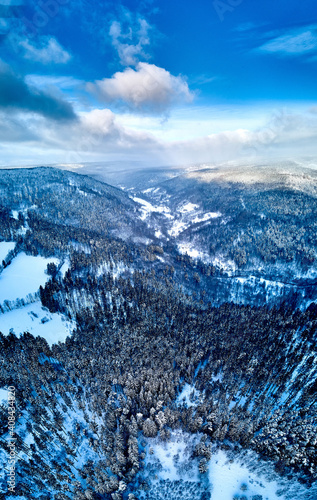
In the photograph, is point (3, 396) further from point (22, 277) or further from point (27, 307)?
point (22, 277)

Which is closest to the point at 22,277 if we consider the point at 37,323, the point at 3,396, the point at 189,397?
the point at 37,323

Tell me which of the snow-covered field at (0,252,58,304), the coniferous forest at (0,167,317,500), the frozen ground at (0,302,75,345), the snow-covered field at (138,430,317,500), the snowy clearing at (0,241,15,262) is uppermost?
the snowy clearing at (0,241,15,262)

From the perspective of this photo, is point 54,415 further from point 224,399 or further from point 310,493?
point 310,493

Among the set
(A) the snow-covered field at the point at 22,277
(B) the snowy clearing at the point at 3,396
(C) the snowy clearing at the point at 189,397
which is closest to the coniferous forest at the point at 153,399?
(C) the snowy clearing at the point at 189,397

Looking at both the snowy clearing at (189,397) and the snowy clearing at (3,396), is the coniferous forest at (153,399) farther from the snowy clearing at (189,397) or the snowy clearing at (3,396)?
the snowy clearing at (3,396)

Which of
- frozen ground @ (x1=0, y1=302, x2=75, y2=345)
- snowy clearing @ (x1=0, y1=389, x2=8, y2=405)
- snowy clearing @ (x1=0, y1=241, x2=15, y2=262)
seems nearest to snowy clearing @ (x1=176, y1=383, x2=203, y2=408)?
snowy clearing @ (x1=0, y1=389, x2=8, y2=405)

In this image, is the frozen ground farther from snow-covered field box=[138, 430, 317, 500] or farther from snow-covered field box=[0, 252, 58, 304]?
snow-covered field box=[138, 430, 317, 500]
